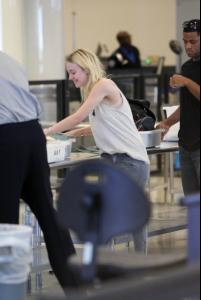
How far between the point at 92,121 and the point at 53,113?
2.43 meters

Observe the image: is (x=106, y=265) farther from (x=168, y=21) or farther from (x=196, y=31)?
(x=168, y=21)

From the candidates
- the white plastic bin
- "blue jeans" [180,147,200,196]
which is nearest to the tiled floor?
the white plastic bin

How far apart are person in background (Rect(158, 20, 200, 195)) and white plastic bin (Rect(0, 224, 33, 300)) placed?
29.0 inches

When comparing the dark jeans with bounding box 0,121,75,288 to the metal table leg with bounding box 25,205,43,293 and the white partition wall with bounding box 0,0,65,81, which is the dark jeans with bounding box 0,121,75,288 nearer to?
the metal table leg with bounding box 25,205,43,293

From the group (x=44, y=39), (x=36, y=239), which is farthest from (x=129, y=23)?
(x=36, y=239)

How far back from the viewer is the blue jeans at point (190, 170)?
3398mm

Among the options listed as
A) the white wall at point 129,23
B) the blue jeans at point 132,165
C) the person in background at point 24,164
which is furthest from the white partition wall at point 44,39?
the white wall at point 129,23

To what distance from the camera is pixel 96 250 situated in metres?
2.55

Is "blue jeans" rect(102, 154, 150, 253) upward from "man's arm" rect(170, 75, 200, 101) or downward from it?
downward

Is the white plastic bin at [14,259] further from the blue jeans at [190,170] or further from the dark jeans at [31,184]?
the blue jeans at [190,170]

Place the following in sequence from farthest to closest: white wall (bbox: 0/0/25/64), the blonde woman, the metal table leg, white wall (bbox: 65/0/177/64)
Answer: white wall (bbox: 65/0/177/64), white wall (bbox: 0/0/25/64), the metal table leg, the blonde woman

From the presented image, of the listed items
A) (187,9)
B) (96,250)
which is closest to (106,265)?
(96,250)

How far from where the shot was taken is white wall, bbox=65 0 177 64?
1203 centimetres

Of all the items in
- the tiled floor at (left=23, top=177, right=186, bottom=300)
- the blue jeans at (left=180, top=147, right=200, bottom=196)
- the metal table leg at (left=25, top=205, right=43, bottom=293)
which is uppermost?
the blue jeans at (left=180, top=147, right=200, bottom=196)
